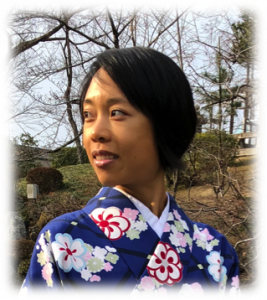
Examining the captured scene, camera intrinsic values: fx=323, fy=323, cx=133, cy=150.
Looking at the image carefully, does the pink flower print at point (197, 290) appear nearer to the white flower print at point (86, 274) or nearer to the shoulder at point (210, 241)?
the shoulder at point (210, 241)

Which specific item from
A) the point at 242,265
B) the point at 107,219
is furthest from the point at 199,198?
the point at 107,219

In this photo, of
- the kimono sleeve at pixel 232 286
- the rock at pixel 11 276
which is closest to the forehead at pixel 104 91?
the kimono sleeve at pixel 232 286

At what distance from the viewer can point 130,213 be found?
0.94 m

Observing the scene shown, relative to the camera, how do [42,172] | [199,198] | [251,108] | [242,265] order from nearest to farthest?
1. [242,265]
2. [251,108]
3. [199,198]
4. [42,172]

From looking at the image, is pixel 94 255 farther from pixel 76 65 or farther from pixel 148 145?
pixel 76 65

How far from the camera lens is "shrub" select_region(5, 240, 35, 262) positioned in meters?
4.14

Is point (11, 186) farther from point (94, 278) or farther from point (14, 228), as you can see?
→ point (94, 278)

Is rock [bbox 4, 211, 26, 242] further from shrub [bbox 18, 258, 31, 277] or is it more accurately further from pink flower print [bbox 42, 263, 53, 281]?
pink flower print [bbox 42, 263, 53, 281]

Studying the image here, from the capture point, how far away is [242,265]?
9.05ft

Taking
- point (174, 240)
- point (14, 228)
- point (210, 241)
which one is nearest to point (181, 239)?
point (174, 240)

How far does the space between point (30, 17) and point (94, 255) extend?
2.92 meters

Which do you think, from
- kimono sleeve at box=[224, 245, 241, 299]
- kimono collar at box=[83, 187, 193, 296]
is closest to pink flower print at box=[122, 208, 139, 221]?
kimono collar at box=[83, 187, 193, 296]

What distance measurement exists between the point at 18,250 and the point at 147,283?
3.80m

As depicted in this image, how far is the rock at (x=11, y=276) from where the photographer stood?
3.62 meters
